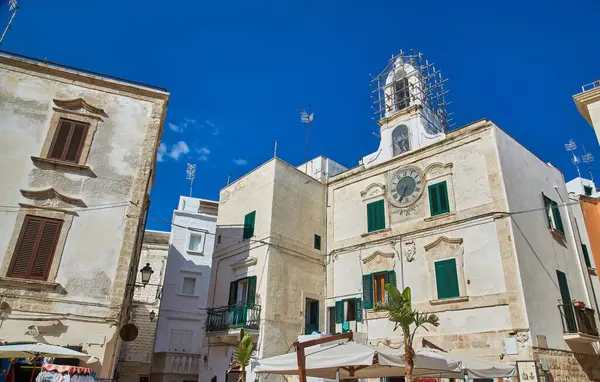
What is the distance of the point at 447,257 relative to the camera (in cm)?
1541

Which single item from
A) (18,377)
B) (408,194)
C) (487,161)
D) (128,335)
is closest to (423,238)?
(408,194)

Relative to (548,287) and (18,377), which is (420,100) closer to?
(548,287)

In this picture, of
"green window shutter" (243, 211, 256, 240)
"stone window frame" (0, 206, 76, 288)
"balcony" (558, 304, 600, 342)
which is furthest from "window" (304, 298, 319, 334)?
"stone window frame" (0, 206, 76, 288)

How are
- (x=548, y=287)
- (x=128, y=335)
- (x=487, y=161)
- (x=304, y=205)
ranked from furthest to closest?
(x=304, y=205)
(x=487, y=161)
(x=548, y=287)
(x=128, y=335)

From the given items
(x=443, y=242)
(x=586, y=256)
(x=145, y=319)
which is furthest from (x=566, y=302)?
(x=145, y=319)

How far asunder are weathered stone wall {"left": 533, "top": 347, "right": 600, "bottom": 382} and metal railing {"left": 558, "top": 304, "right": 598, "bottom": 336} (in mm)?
843

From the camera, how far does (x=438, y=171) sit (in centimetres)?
1702

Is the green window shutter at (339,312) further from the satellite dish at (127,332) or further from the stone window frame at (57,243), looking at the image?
the stone window frame at (57,243)

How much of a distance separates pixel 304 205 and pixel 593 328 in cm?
1236

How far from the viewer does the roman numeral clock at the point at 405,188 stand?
1733 cm

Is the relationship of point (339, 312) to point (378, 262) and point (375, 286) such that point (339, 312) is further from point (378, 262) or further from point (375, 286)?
point (378, 262)

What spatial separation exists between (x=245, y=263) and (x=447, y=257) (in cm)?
851

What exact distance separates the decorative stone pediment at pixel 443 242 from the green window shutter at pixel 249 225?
7.78m

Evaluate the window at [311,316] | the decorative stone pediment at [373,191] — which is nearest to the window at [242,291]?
the window at [311,316]
